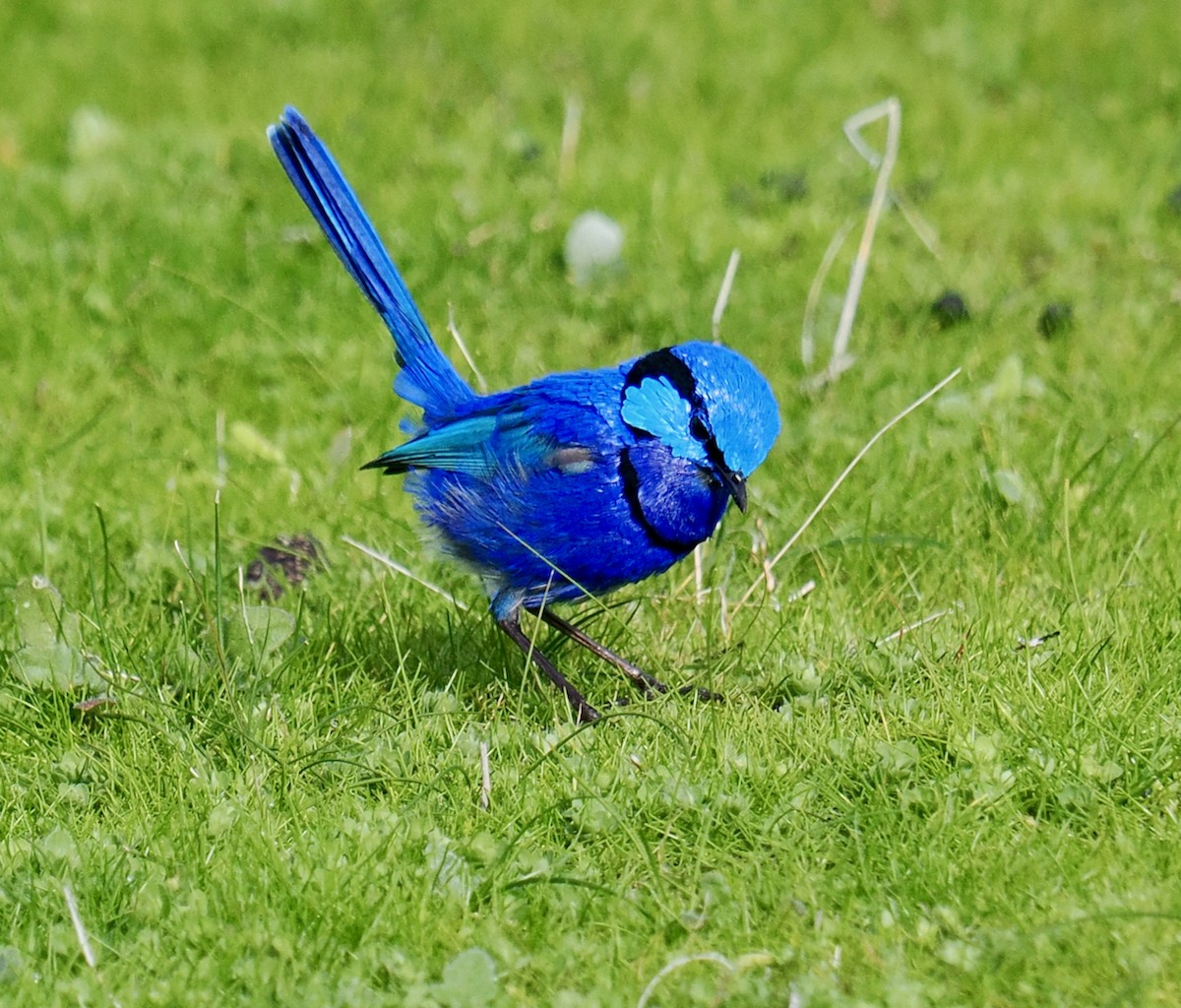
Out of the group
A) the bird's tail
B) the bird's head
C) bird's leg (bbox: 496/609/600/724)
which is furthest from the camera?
the bird's tail

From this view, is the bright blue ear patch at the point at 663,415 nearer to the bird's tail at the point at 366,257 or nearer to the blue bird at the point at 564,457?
the blue bird at the point at 564,457

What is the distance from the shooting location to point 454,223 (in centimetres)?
609

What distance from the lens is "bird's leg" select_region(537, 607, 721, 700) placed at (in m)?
3.67

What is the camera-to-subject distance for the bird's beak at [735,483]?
355 centimetres

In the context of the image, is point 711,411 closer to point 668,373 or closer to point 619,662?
point 668,373

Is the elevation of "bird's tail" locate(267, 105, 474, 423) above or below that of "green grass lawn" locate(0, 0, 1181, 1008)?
above

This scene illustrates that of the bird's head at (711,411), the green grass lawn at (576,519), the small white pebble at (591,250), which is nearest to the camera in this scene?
the green grass lawn at (576,519)

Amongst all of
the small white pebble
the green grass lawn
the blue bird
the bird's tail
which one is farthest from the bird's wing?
the small white pebble

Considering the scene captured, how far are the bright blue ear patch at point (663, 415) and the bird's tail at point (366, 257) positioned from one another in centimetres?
63

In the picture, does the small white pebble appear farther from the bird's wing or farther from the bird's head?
the bird's head

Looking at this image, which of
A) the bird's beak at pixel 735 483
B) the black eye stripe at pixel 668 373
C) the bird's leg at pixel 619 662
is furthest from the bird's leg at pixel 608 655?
the black eye stripe at pixel 668 373

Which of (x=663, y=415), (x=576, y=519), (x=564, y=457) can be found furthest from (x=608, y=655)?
(x=663, y=415)

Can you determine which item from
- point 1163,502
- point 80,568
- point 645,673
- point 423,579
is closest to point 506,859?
point 645,673

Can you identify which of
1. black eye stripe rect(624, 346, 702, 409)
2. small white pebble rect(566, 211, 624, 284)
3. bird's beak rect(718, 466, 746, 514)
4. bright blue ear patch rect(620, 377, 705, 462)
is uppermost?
black eye stripe rect(624, 346, 702, 409)
